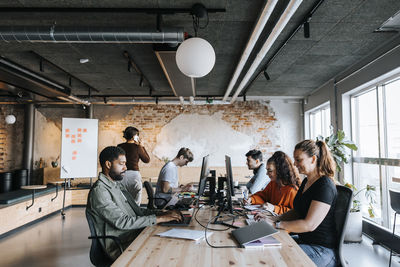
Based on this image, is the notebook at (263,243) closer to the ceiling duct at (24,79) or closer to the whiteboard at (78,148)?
the ceiling duct at (24,79)

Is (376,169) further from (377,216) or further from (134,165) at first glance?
(134,165)

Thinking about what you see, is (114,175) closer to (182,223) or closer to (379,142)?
(182,223)

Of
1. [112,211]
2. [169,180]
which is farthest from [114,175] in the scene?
[169,180]

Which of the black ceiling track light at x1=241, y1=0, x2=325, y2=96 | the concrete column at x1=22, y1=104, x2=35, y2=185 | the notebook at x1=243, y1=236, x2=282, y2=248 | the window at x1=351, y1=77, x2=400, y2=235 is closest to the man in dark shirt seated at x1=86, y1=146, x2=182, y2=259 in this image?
A: the notebook at x1=243, y1=236, x2=282, y2=248

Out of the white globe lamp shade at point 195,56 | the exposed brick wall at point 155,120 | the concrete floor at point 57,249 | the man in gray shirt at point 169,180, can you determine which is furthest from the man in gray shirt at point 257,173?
the exposed brick wall at point 155,120

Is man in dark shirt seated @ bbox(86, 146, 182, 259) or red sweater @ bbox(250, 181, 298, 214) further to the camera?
red sweater @ bbox(250, 181, 298, 214)

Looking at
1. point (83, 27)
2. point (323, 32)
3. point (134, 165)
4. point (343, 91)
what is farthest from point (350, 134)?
point (83, 27)

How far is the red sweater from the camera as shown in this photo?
111 inches

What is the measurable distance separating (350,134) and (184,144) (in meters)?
4.36

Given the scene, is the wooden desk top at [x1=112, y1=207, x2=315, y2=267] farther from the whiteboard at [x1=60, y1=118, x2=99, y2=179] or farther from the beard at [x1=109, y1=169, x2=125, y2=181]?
the whiteboard at [x1=60, y1=118, x2=99, y2=179]

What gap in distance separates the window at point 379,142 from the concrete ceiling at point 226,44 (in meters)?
0.75

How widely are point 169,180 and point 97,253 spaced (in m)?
1.82

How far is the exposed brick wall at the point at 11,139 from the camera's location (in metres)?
7.52

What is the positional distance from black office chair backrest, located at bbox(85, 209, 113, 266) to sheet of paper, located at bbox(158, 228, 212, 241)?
1.79 feet
